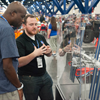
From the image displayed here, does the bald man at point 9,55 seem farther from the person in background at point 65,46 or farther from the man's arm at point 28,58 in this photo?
the person in background at point 65,46

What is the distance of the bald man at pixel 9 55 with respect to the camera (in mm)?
1131

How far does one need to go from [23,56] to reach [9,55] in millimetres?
506

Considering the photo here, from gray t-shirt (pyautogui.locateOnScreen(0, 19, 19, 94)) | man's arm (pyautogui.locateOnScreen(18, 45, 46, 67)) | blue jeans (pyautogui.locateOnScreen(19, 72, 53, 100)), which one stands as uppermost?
gray t-shirt (pyautogui.locateOnScreen(0, 19, 19, 94))

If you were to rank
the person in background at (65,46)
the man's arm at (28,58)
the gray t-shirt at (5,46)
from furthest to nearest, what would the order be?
the person in background at (65,46), the man's arm at (28,58), the gray t-shirt at (5,46)

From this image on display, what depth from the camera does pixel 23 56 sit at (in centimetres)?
166

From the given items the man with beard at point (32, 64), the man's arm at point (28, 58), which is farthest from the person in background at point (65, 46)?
the man's arm at point (28, 58)

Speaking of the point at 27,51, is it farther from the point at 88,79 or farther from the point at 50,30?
the point at 50,30

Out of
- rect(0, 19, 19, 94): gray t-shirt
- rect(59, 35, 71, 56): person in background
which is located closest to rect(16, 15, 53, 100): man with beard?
rect(59, 35, 71, 56): person in background

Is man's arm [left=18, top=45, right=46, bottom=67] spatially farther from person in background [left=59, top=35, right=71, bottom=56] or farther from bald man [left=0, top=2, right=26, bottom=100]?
person in background [left=59, top=35, right=71, bottom=56]

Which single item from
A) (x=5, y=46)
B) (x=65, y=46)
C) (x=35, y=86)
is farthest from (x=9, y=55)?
(x=65, y=46)

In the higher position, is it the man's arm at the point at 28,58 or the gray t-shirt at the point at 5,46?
the gray t-shirt at the point at 5,46

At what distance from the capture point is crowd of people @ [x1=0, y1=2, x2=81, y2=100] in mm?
1166

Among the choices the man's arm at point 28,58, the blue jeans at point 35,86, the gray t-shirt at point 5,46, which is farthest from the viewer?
the blue jeans at point 35,86

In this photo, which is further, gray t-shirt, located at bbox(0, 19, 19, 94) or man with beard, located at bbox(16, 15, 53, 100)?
man with beard, located at bbox(16, 15, 53, 100)
